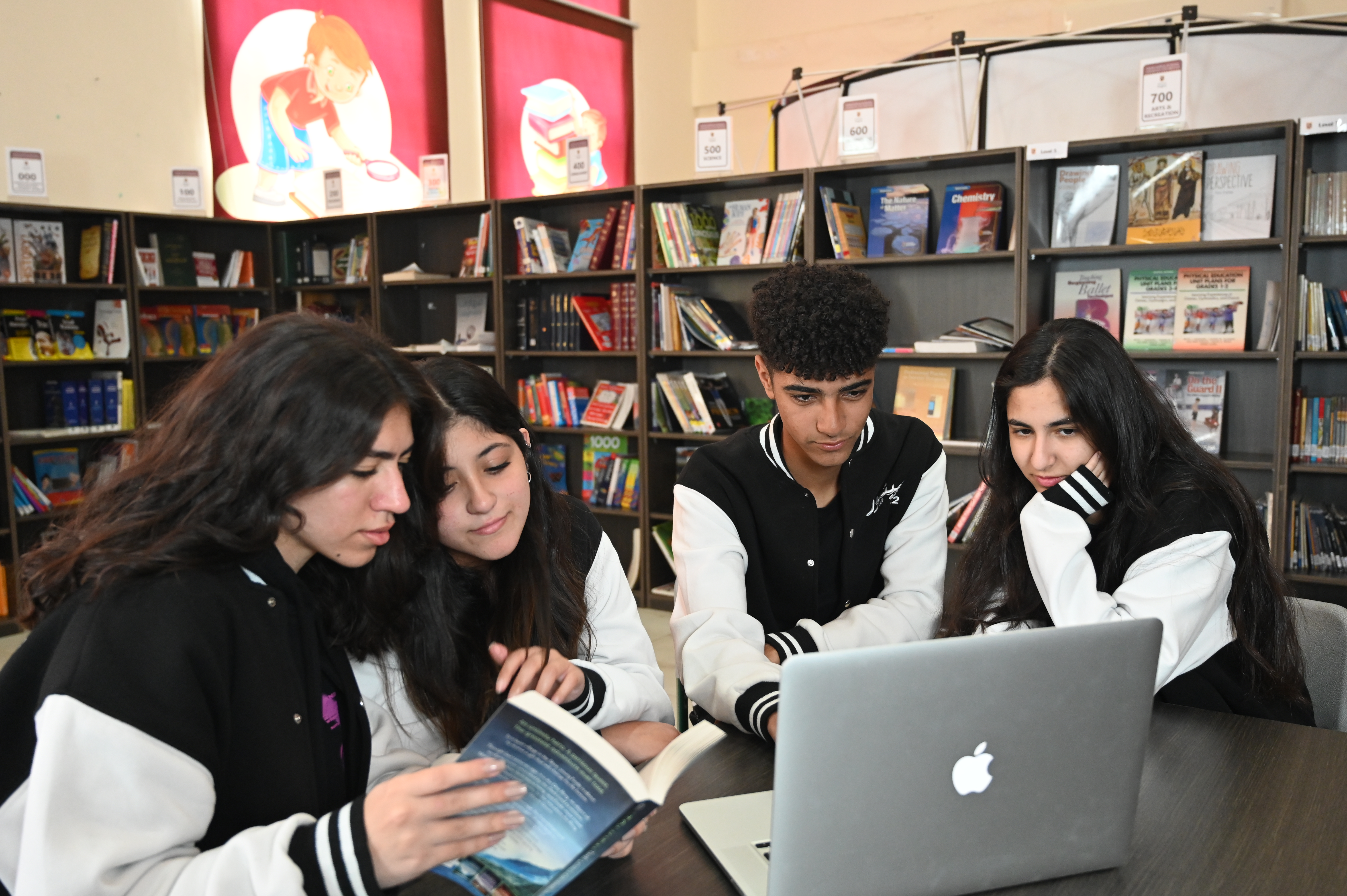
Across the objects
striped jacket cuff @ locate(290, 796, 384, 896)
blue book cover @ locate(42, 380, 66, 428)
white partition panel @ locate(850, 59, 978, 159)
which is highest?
white partition panel @ locate(850, 59, 978, 159)

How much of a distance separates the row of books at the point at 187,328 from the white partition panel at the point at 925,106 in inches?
124

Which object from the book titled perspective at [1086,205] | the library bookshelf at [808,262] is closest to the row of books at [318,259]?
the library bookshelf at [808,262]

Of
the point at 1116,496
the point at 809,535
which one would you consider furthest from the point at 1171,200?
the point at 809,535

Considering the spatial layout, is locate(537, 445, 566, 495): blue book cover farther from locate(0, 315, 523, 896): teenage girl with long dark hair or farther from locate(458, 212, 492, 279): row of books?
locate(0, 315, 523, 896): teenage girl with long dark hair

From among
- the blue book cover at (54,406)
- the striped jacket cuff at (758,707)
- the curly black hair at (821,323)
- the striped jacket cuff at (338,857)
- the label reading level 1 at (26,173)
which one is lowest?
the striped jacket cuff at (758,707)

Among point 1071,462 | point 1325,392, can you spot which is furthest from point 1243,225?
point 1071,462

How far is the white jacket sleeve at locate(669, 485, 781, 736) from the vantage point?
4.70 feet

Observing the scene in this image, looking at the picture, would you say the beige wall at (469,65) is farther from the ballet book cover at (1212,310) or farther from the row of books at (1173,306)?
the ballet book cover at (1212,310)

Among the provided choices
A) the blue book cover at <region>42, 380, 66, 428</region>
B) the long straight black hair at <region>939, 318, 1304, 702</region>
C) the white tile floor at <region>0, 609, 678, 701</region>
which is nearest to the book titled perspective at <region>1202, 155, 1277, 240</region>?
the long straight black hair at <region>939, 318, 1304, 702</region>

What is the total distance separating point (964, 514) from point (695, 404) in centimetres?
120

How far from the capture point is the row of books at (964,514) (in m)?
3.65

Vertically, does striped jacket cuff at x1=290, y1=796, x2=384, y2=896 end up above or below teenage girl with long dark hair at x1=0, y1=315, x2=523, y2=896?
below

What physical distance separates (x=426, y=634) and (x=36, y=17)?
14.8 feet

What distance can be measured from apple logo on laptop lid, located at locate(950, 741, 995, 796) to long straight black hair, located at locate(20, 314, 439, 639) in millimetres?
631
